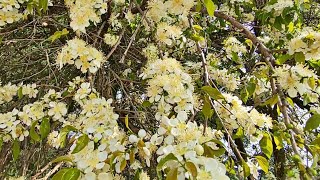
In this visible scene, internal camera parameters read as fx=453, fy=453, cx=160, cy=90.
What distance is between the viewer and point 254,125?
124 centimetres

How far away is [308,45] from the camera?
3.94 ft

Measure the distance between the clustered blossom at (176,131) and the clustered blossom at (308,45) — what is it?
0.32m

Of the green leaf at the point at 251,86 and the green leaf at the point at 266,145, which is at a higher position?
the green leaf at the point at 251,86

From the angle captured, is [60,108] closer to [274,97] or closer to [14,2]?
[14,2]

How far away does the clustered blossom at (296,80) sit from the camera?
116cm

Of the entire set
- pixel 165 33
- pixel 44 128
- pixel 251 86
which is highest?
pixel 165 33

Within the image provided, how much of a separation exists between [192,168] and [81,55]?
591 millimetres

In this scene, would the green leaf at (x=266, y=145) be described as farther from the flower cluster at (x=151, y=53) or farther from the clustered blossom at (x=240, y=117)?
the flower cluster at (x=151, y=53)

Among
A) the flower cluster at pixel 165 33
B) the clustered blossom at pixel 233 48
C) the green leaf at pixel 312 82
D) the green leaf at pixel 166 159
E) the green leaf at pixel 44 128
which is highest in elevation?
the flower cluster at pixel 165 33

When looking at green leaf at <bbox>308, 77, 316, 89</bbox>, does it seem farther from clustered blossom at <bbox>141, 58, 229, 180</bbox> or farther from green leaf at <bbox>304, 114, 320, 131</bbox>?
clustered blossom at <bbox>141, 58, 229, 180</bbox>

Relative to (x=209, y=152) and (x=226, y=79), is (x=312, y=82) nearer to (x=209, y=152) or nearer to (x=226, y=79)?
(x=209, y=152)

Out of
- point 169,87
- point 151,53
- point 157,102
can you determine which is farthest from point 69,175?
point 151,53

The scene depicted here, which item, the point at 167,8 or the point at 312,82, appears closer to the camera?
the point at 312,82

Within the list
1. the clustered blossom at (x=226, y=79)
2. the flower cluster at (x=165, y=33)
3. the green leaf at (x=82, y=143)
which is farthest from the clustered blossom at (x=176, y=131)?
the clustered blossom at (x=226, y=79)
